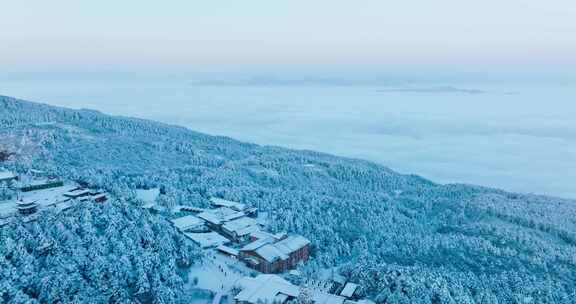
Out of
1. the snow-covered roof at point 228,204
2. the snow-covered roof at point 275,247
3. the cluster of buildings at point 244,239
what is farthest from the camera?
the snow-covered roof at point 228,204

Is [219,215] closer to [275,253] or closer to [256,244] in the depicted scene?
[256,244]

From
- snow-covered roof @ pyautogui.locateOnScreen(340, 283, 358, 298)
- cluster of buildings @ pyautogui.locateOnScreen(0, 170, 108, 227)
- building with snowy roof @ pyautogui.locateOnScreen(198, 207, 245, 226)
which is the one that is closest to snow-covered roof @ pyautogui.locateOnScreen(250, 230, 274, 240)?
building with snowy roof @ pyautogui.locateOnScreen(198, 207, 245, 226)

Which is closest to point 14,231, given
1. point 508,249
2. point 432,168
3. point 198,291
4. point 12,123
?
point 198,291

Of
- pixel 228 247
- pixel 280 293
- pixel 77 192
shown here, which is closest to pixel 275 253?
pixel 228 247

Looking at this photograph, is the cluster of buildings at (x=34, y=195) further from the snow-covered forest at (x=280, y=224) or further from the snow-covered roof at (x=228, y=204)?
the snow-covered roof at (x=228, y=204)

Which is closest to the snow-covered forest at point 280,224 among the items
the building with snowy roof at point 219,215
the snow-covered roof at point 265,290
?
the building with snowy roof at point 219,215

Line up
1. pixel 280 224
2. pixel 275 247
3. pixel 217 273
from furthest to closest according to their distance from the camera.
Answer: pixel 280 224 < pixel 275 247 < pixel 217 273

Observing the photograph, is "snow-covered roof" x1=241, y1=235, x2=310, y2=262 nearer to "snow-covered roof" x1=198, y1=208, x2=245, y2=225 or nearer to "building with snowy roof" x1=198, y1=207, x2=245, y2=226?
"building with snowy roof" x1=198, y1=207, x2=245, y2=226

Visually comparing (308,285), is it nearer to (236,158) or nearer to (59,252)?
(59,252)
